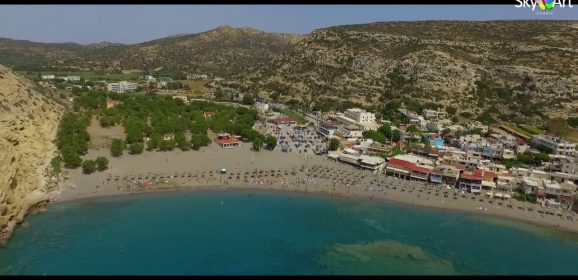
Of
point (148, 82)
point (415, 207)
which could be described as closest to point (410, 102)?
point (415, 207)

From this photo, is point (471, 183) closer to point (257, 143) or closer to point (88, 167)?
point (257, 143)

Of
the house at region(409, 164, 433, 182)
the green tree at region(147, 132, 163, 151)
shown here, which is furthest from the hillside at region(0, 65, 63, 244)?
the house at region(409, 164, 433, 182)

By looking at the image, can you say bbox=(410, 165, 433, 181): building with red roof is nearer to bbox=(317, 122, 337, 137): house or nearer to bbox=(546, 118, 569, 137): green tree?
bbox=(317, 122, 337, 137): house

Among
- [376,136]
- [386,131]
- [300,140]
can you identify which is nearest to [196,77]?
[300,140]

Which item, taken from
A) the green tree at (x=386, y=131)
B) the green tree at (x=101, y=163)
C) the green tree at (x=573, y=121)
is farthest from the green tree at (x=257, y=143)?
the green tree at (x=573, y=121)

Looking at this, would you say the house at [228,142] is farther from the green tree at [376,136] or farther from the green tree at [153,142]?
the green tree at [376,136]
